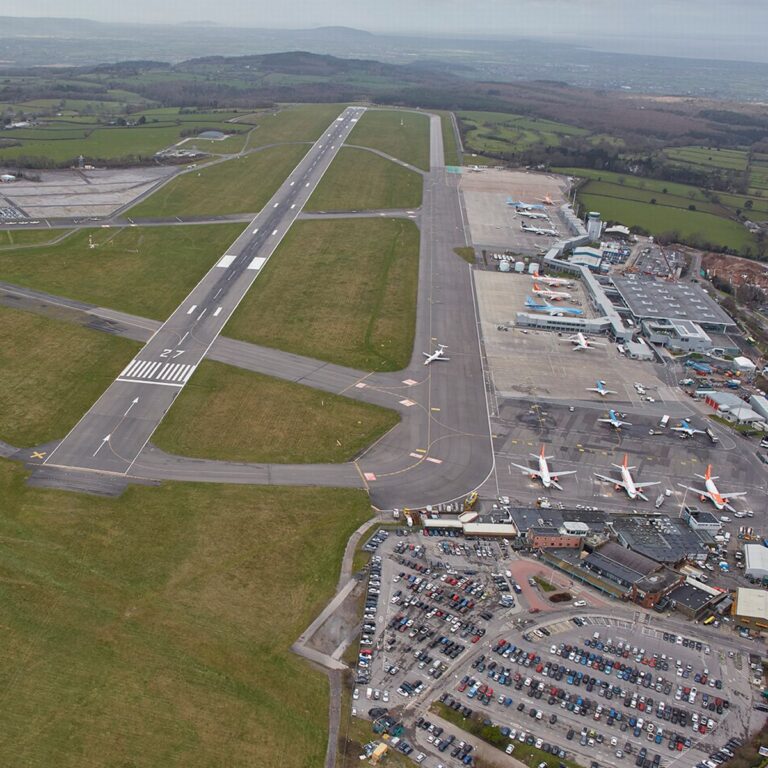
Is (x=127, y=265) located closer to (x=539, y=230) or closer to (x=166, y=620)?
(x=166, y=620)

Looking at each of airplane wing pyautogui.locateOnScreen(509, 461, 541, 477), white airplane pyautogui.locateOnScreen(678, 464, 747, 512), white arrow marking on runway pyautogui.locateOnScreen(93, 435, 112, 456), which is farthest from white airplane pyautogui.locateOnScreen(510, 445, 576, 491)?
white arrow marking on runway pyautogui.locateOnScreen(93, 435, 112, 456)

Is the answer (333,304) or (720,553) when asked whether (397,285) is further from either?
(720,553)

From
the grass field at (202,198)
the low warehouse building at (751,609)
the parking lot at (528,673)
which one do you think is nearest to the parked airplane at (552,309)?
the parking lot at (528,673)

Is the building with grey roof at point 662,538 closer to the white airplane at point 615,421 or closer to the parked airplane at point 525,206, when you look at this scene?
the white airplane at point 615,421

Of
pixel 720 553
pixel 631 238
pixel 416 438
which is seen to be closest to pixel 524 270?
pixel 631 238

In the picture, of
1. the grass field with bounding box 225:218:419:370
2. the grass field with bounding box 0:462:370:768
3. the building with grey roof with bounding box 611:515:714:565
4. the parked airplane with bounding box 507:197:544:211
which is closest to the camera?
the grass field with bounding box 0:462:370:768

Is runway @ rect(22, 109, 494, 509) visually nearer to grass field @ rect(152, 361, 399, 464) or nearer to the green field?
grass field @ rect(152, 361, 399, 464)
